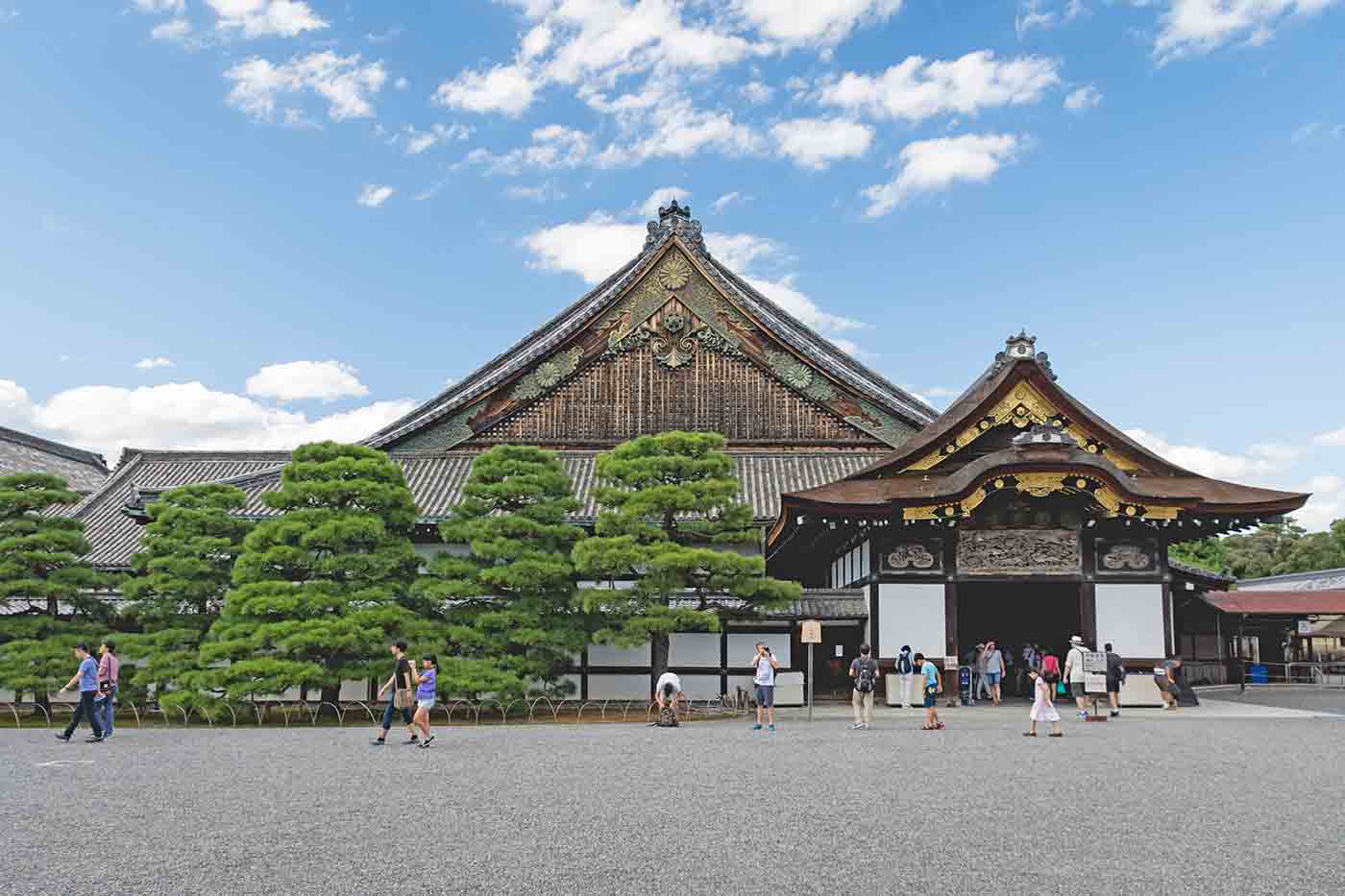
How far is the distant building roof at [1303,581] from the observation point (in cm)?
5203

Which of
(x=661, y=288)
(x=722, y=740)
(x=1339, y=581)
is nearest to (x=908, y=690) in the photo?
(x=722, y=740)

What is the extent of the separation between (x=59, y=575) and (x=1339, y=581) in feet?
175

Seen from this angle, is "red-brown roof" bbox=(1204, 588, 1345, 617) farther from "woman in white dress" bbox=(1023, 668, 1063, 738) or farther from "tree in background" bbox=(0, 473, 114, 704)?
"tree in background" bbox=(0, 473, 114, 704)

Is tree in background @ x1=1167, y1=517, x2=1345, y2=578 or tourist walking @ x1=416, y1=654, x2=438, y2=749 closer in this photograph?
tourist walking @ x1=416, y1=654, x2=438, y2=749

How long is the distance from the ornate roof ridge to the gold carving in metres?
35.5

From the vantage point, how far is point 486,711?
21.1m

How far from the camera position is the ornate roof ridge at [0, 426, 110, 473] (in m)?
41.2

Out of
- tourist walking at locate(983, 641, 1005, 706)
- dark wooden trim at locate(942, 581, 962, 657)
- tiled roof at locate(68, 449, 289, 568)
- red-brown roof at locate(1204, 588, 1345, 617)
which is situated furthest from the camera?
red-brown roof at locate(1204, 588, 1345, 617)

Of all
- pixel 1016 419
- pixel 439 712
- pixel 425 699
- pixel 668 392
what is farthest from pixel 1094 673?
pixel 668 392

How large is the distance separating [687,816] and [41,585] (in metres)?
16.8

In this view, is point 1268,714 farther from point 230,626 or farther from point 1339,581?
point 1339,581

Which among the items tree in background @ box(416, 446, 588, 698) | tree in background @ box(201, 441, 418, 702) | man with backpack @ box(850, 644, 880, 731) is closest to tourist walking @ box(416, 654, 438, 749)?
tree in background @ box(416, 446, 588, 698)

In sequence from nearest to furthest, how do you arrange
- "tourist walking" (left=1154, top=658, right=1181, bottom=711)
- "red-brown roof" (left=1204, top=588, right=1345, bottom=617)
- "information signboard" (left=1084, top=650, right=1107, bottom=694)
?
A: "information signboard" (left=1084, top=650, right=1107, bottom=694) → "tourist walking" (left=1154, top=658, right=1181, bottom=711) → "red-brown roof" (left=1204, top=588, right=1345, bottom=617)

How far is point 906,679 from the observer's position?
20.6 metres
